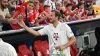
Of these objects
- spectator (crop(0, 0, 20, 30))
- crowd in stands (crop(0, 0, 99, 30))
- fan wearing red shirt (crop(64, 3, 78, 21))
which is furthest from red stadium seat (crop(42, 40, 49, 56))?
fan wearing red shirt (crop(64, 3, 78, 21))

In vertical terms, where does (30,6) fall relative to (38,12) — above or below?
above

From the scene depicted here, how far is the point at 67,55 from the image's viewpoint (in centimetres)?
631

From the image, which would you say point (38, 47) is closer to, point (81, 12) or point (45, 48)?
point (45, 48)

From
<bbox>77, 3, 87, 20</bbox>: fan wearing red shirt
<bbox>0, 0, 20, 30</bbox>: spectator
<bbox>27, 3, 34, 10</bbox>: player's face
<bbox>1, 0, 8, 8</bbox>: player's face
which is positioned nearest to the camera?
<bbox>0, 0, 20, 30</bbox>: spectator

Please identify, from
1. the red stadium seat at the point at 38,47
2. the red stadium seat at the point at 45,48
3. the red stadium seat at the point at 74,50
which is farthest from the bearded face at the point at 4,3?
the red stadium seat at the point at 74,50

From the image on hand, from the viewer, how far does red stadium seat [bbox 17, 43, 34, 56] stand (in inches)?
283

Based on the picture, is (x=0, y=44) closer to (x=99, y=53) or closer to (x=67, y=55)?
(x=67, y=55)

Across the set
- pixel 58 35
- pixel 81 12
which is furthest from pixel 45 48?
pixel 81 12

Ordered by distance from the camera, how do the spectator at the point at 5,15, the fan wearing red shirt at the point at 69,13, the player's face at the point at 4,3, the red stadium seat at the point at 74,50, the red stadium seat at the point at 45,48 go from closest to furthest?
the spectator at the point at 5,15, the player's face at the point at 4,3, the red stadium seat at the point at 45,48, the red stadium seat at the point at 74,50, the fan wearing red shirt at the point at 69,13

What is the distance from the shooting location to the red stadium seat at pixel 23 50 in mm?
7184

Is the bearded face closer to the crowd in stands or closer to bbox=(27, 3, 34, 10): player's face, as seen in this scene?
the crowd in stands

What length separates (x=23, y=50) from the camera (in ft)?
23.9

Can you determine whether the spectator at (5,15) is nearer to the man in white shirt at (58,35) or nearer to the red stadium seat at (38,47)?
the man in white shirt at (58,35)

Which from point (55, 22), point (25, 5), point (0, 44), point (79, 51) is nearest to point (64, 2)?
point (79, 51)
